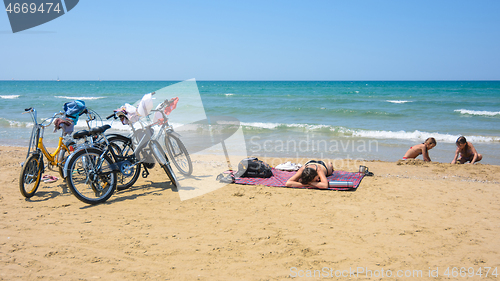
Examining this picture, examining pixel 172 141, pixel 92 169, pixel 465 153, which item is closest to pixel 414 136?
pixel 465 153

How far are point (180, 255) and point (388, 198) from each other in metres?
3.51

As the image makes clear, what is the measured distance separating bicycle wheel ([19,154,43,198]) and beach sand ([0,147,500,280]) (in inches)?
7.8

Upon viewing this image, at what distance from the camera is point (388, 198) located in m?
4.95

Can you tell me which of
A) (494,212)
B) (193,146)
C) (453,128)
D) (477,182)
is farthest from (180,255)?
(453,128)

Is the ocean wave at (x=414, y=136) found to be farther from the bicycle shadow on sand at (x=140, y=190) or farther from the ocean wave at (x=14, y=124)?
the ocean wave at (x=14, y=124)

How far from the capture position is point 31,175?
15.5 feet

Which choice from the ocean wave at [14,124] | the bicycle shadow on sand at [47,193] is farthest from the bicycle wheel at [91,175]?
the ocean wave at [14,124]

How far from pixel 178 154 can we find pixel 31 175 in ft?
7.70

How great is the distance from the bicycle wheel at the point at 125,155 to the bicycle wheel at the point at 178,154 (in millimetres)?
651

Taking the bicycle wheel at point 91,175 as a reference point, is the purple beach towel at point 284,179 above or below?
below

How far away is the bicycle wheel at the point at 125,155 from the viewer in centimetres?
512

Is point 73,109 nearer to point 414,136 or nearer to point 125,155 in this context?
point 125,155

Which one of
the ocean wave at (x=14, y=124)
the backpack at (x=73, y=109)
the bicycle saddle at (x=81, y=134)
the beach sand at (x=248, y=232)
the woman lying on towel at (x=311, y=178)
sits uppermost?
the backpack at (x=73, y=109)

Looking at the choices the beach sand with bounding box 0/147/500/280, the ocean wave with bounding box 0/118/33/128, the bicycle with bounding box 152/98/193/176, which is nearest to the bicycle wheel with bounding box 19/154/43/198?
the beach sand with bounding box 0/147/500/280
